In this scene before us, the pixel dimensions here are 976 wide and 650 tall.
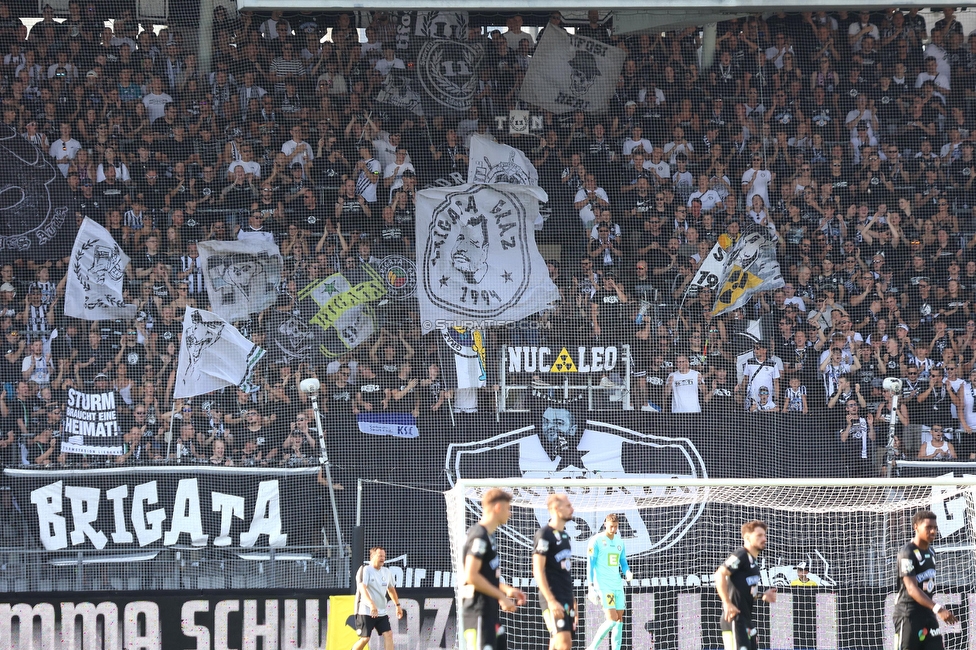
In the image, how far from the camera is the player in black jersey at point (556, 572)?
7840mm

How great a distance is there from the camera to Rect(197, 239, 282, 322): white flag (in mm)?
15602

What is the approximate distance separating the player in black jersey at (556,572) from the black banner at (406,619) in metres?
4.50

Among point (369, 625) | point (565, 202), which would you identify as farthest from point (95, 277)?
point (369, 625)

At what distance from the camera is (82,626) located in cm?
1215

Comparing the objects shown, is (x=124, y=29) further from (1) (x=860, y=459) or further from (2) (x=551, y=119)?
(1) (x=860, y=459)

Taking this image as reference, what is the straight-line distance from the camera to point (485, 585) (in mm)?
7457

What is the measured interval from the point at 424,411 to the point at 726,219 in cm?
509

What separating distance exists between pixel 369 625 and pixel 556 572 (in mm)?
3970

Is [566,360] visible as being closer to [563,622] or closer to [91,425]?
[91,425]

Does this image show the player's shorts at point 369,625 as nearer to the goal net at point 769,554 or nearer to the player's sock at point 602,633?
the goal net at point 769,554

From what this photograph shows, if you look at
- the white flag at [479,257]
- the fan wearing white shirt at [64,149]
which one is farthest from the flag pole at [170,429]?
the fan wearing white shirt at [64,149]

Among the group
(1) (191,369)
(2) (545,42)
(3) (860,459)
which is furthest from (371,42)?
(3) (860,459)

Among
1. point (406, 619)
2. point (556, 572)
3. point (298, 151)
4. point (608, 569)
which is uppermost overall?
point (298, 151)

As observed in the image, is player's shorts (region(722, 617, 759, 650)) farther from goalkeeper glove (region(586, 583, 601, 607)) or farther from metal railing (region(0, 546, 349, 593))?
metal railing (region(0, 546, 349, 593))
